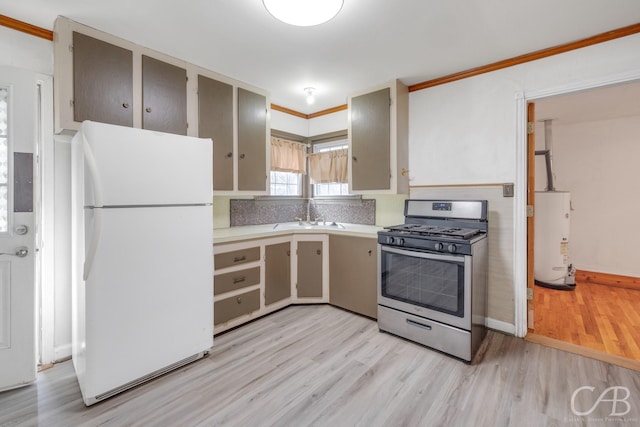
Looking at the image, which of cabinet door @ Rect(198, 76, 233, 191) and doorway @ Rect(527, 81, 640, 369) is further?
doorway @ Rect(527, 81, 640, 369)

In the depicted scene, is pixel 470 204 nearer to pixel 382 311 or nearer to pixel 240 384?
pixel 382 311

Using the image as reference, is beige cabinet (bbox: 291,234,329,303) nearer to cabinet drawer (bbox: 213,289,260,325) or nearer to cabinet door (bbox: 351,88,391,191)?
cabinet drawer (bbox: 213,289,260,325)

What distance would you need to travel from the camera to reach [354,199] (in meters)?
3.74

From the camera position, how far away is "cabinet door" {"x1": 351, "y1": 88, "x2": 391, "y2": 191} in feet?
9.98

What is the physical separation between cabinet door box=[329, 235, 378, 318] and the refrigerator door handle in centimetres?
206

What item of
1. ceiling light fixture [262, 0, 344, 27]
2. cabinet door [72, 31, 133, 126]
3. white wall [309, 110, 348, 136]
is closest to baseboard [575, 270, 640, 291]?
white wall [309, 110, 348, 136]

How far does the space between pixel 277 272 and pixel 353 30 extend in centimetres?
225

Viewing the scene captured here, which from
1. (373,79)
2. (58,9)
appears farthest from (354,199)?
(58,9)

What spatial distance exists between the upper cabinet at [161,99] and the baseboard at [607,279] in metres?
4.73

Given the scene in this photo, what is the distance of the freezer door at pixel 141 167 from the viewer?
1703 mm

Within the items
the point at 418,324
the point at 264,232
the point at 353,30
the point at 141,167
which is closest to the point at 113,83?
the point at 141,167

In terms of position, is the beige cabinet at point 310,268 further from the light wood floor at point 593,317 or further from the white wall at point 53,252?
the light wood floor at point 593,317

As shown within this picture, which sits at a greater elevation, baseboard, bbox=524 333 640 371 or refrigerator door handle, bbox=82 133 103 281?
refrigerator door handle, bbox=82 133 103 281

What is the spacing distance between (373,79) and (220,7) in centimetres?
160
